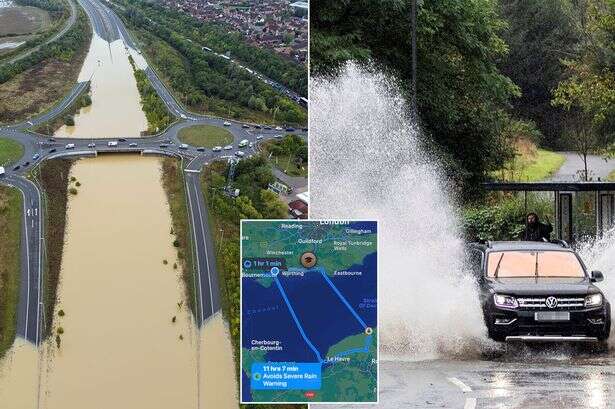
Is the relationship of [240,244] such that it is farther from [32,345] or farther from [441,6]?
[441,6]

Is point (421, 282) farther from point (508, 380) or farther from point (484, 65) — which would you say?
point (484, 65)

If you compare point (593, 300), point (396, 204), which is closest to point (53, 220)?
point (593, 300)

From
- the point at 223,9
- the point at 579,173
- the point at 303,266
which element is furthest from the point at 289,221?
the point at 579,173

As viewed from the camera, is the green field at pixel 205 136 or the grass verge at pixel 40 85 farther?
the green field at pixel 205 136

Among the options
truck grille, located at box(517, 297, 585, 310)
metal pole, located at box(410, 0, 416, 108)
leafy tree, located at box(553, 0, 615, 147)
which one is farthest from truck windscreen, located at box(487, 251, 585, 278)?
leafy tree, located at box(553, 0, 615, 147)

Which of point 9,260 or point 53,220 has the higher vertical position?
point 53,220

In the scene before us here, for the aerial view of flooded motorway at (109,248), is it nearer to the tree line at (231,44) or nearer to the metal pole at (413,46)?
the tree line at (231,44)

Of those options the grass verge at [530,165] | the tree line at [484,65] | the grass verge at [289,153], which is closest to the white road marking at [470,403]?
the grass verge at [289,153]
